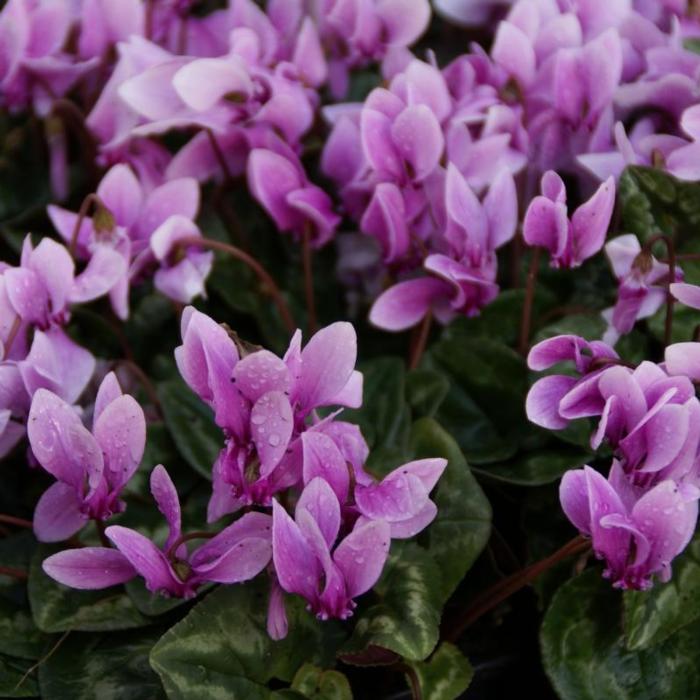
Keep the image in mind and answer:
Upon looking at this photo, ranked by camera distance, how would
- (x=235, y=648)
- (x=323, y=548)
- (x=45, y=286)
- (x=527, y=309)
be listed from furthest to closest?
(x=527, y=309) < (x=45, y=286) < (x=235, y=648) < (x=323, y=548)

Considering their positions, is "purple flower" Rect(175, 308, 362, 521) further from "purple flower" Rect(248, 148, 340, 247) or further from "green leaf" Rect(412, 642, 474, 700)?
"purple flower" Rect(248, 148, 340, 247)

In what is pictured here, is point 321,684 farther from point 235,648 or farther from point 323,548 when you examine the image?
point 323,548

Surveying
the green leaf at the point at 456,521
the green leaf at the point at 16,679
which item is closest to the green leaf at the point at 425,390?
the green leaf at the point at 456,521

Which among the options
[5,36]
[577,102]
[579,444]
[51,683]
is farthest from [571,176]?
[51,683]

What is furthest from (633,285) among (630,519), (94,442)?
(94,442)

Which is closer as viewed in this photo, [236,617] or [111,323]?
[236,617]

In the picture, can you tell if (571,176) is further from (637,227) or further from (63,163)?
(63,163)
